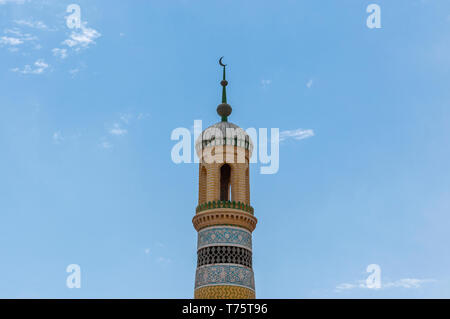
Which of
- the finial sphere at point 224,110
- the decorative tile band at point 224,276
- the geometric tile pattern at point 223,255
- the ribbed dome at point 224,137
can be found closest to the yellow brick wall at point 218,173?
the ribbed dome at point 224,137

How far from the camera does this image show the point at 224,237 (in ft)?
131

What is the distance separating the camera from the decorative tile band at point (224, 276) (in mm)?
38500

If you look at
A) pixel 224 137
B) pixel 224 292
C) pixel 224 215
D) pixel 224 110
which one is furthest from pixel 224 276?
pixel 224 110

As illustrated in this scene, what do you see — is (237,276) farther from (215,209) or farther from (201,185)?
(201,185)

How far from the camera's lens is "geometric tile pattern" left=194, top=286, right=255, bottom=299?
3800cm

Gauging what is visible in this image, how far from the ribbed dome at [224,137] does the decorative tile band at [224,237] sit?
5.95 meters

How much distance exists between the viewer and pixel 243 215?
40.6 metres

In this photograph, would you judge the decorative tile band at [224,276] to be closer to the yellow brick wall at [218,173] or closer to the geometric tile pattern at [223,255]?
the geometric tile pattern at [223,255]

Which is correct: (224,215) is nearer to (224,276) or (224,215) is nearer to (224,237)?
(224,237)

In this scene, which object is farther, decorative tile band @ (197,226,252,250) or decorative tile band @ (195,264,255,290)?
decorative tile band @ (197,226,252,250)

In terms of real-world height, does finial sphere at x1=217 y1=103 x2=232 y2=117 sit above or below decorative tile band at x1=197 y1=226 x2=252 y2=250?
above

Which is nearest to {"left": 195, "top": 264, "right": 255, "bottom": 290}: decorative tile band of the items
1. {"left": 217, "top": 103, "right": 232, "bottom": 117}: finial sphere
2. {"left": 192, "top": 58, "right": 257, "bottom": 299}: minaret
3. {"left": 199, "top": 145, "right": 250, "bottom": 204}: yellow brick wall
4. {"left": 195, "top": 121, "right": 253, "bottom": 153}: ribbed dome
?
{"left": 192, "top": 58, "right": 257, "bottom": 299}: minaret

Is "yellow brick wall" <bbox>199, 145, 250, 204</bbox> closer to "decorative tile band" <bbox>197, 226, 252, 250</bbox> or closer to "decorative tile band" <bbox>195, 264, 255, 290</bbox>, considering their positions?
"decorative tile band" <bbox>197, 226, 252, 250</bbox>
